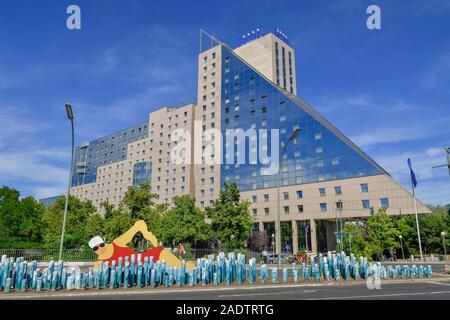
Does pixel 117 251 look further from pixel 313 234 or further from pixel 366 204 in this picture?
pixel 313 234

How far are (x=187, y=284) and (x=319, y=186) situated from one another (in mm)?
49107

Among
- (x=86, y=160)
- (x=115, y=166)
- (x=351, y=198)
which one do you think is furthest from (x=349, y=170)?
(x=86, y=160)

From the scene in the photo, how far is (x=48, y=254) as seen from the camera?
31281mm

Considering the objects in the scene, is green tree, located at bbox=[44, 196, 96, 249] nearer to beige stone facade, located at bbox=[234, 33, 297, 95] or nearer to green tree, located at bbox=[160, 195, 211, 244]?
green tree, located at bbox=[160, 195, 211, 244]

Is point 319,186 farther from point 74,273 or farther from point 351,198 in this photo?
point 74,273

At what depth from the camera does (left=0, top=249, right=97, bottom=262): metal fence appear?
2942 cm

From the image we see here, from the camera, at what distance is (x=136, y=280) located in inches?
646

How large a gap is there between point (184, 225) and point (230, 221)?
Result: 23.3 feet

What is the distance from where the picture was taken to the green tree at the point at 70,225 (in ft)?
131

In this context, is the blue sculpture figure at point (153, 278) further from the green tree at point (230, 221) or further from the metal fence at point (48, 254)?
the green tree at point (230, 221)

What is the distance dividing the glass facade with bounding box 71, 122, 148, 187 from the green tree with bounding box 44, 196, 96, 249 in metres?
48.5

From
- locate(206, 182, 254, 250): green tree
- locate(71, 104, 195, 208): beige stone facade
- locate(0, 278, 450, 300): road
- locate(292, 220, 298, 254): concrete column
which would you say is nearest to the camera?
locate(0, 278, 450, 300): road

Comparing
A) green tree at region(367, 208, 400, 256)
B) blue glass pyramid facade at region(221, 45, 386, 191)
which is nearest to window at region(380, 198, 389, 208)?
blue glass pyramid facade at region(221, 45, 386, 191)

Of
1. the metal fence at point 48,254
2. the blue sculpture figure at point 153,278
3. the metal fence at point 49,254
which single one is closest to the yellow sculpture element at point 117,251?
the blue sculpture figure at point 153,278
